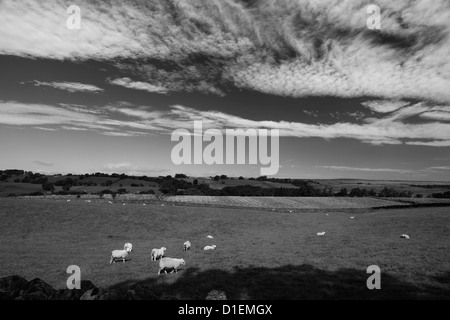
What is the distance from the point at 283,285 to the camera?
48.4 feet

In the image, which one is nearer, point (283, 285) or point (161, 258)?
point (283, 285)

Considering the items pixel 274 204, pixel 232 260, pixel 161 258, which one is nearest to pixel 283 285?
pixel 232 260

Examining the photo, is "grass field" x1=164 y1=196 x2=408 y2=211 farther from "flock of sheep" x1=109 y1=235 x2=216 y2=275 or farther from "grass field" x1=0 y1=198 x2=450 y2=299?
"flock of sheep" x1=109 y1=235 x2=216 y2=275

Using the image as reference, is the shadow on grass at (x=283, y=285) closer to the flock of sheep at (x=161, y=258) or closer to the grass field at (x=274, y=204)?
the flock of sheep at (x=161, y=258)

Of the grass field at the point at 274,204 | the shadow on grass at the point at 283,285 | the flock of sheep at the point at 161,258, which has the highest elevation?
the shadow on grass at the point at 283,285

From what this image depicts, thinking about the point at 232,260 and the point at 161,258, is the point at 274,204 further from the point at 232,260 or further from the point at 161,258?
the point at 161,258

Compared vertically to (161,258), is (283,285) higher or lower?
higher

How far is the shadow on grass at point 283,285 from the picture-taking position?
13.0m

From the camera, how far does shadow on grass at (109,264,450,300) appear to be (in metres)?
13.0

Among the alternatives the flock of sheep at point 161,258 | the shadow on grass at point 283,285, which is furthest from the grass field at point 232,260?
the flock of sheep at point 161,258

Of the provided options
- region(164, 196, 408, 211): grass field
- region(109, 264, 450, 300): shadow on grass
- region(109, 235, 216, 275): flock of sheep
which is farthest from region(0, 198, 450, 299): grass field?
region(164, 196, 408, 211): grass field
